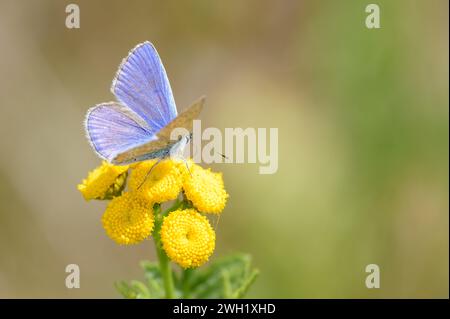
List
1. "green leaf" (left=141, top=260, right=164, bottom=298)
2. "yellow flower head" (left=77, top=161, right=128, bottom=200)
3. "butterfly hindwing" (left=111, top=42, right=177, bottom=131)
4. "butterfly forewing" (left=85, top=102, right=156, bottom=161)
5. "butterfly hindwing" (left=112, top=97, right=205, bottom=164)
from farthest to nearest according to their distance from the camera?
1. "green leaf" (left=141, top=260, right=164, bottom=298)
2. "yellow flower head" (left=77, top=161, right=128, bottom=200)
3. "butterfly hindwing" (left=111, top=42, right=177, bottom=131)
4. "butterfly forewing" (left=85, top=102, right=156, bottom=161)
5. "butterfly hindwing" (left=112, top=97, right=205, bottom=164)

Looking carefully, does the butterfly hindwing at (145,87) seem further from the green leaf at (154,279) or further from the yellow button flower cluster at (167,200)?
the green leaf at (154,279)

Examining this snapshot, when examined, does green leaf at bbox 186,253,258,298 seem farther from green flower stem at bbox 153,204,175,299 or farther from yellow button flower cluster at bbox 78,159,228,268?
yellow button flower cluster at bbox 78,159,228,268

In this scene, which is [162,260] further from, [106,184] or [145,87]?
[145,87]

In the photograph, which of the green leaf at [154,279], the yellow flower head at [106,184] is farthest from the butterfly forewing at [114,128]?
the green leaf at [154,279]

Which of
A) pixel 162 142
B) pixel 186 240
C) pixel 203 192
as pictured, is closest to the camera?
pixel 162 142

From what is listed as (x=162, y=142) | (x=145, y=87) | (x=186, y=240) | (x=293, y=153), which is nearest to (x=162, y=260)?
(x=186, y=240)

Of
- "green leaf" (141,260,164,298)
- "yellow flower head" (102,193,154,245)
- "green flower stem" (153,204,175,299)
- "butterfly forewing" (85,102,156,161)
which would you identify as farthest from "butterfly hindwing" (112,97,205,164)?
"green leaf" (141,260,164,298)
